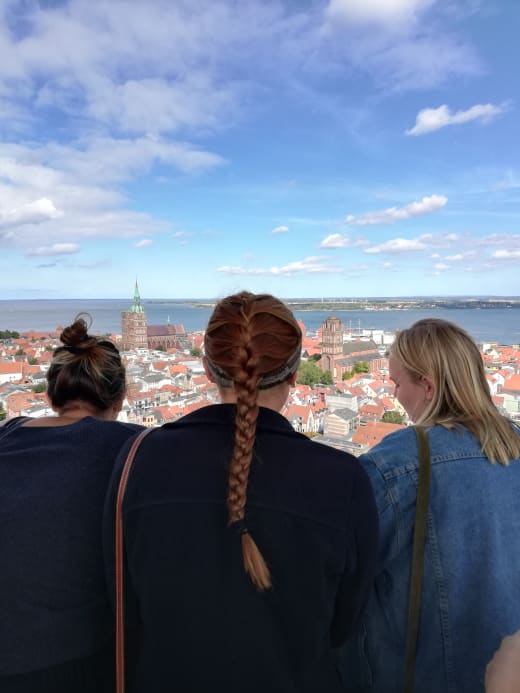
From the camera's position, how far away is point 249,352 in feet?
1.97

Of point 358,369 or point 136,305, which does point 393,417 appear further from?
point 358,369

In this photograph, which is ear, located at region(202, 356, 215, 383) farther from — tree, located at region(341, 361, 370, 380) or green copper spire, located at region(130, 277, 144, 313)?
tree, located at region(341, 361, 370, 380)

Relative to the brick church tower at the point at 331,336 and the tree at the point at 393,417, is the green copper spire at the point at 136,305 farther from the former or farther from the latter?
the tree at the point at 393,417

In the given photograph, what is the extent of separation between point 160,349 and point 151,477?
2922 mm

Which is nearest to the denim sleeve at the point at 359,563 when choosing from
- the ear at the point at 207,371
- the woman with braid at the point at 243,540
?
the woman with braid at the point at 243,540

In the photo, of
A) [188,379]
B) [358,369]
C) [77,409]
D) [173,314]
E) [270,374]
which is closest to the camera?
[270,374]

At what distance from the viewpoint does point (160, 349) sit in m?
3.41

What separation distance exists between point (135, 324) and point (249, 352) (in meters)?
1.77

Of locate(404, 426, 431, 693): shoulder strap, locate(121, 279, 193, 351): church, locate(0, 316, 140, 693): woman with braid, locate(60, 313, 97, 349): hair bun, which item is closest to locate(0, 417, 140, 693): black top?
locate(0, 316, 140, 693): woman with braid

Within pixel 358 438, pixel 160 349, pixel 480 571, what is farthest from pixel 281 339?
pixel 160 349

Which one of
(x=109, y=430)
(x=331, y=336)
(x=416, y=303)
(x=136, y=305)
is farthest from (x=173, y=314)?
(x=109, y=430)

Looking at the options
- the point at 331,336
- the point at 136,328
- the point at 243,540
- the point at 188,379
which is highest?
the point at 136,328

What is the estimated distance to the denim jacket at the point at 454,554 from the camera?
0.70 meters

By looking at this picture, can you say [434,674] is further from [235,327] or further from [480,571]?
[235,327]
